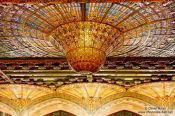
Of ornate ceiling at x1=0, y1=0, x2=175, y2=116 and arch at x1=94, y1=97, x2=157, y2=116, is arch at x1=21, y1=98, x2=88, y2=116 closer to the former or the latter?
ornate ceiling at x1=0, y1=0, x2=175, y2=116

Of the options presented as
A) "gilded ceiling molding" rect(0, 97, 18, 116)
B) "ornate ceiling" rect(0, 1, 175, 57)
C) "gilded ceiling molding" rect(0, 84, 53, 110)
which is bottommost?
"ornate ceiling" rect(0, 1, 175, 57)

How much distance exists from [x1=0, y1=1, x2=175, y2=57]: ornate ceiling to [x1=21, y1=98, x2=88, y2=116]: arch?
19.4 ft

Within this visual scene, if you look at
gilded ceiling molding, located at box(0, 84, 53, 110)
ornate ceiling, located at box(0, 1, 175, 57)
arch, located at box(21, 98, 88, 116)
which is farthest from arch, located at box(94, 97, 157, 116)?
ornate ceiling, located at box(0, 1, 175, 57)

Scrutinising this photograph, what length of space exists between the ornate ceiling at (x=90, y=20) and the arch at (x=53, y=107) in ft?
19.4

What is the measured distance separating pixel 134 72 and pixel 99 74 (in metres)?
1.09

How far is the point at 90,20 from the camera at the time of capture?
246 inches

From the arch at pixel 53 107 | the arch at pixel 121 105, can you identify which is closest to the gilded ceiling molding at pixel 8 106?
the arch at pixel 53 107

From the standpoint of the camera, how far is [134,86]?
12.5 m

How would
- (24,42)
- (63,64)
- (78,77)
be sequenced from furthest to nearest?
(78,77) < (63,64) < (24,42)

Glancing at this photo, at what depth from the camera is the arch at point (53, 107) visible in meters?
13.1

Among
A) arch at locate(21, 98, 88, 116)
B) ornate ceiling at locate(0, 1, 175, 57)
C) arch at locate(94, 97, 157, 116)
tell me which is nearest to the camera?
ornate ceiling at locate(0, 1, 175, 57)

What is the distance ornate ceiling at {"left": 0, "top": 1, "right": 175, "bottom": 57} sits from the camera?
6.14 m

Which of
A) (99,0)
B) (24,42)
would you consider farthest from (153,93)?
(99,0)

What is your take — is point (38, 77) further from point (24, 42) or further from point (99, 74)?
point (24, 42)
